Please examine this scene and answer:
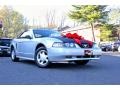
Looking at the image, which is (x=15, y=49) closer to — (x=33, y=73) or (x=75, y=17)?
(x=33, y=73)

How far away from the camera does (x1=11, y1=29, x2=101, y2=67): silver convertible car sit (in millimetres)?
9328

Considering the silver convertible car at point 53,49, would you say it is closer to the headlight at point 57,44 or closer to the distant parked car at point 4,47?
the headlight at point 57,44

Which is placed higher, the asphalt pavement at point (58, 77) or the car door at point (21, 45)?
the car door at point (21, 45)

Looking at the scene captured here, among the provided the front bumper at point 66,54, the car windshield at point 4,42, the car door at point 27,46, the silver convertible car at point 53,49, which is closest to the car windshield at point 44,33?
the silver convertible car at point 53,49

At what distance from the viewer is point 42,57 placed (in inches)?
388

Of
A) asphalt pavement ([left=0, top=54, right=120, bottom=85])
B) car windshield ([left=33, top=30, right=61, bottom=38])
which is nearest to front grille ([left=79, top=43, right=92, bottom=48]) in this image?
asphalt pavement ([left=0, top=54, right=120, bottom=85])

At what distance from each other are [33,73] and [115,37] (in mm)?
44137

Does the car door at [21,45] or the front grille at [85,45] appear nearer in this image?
the front grille at [85,45]

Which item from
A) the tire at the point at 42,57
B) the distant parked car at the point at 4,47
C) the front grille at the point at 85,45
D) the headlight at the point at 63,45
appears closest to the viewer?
the headlight at the point at 63,45

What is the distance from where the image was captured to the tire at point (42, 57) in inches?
384

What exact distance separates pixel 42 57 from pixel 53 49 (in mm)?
622

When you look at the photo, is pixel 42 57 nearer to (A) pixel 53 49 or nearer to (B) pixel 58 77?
(A) pixel 53 49

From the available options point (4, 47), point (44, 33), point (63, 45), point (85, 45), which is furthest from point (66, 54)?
point (4, 47)

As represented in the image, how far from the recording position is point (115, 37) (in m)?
51.7
